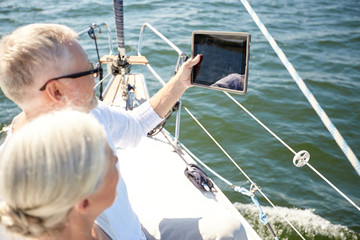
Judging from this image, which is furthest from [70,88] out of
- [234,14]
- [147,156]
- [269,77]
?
[234,14]

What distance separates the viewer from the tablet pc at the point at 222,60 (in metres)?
1.34

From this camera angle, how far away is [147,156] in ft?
6.87

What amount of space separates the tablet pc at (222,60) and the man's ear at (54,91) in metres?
0.62

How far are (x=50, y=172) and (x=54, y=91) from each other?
1.80 ft

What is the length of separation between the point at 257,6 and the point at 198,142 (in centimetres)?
507

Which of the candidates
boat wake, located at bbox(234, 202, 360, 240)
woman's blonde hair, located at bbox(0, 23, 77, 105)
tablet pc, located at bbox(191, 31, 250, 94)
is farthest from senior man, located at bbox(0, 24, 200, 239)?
boat wake, located at bbox(234, 202, 360, 240)

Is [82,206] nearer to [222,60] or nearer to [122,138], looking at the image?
[122,138]

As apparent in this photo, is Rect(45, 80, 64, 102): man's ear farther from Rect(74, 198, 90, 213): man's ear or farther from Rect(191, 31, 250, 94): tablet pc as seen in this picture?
Rect(191, 31, 250, 94): tablet pc

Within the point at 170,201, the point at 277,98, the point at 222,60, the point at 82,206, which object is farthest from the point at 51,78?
the point at 277,98

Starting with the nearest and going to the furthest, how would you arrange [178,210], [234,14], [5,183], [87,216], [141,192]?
[5,183] < [87,216] < [178,210] < [141,192] < [234,14]

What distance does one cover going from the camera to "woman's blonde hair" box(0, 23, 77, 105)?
0.96 metres

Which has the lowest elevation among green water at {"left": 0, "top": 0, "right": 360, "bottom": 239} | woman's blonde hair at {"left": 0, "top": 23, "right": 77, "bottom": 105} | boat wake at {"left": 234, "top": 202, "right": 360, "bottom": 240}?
boat wake at {"left": 234, "top": 202, "right": 360, "bottom": 240}

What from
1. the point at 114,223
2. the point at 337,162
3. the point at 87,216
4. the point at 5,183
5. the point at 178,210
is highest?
the point at 5,183

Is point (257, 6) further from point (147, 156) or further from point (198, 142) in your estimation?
point (147, 156)
